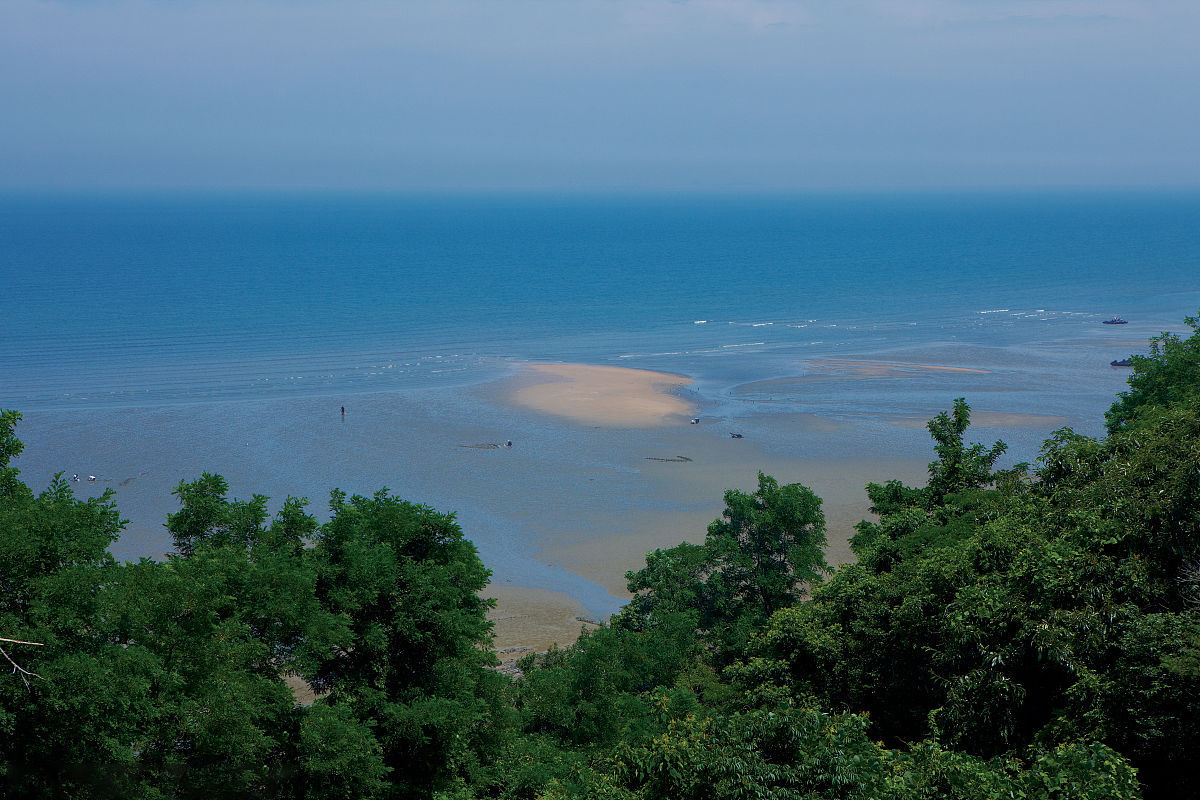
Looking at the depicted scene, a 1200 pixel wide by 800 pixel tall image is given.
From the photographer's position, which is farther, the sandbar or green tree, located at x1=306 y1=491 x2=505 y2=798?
the sandbar

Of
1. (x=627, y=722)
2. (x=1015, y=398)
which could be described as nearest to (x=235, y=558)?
(x=627, y=722)

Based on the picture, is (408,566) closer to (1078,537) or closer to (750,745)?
(750,745)

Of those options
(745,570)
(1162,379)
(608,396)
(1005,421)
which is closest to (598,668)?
(745,570)

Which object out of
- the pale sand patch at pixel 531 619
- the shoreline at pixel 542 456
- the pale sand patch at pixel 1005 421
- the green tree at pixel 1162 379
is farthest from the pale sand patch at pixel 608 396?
the green tree at pixel 1162 379

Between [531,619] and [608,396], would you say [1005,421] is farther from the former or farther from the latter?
[531,619]

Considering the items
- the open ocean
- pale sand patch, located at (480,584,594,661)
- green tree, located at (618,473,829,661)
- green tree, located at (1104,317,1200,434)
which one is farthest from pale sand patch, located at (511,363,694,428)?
green tree, located at (618,473,829,661)

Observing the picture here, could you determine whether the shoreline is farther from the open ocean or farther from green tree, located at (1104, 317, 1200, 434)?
green tree, located at (1104, 317, 1200, 434)

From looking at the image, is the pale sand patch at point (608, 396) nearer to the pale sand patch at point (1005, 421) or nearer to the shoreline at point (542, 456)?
the shoreline at point (542, 456)
